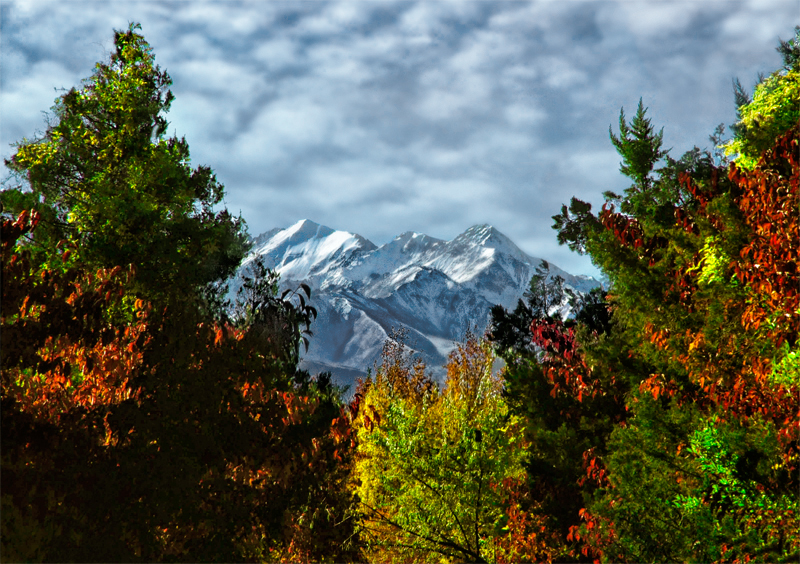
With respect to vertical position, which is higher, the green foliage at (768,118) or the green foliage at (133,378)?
the green foliage at (768,118)

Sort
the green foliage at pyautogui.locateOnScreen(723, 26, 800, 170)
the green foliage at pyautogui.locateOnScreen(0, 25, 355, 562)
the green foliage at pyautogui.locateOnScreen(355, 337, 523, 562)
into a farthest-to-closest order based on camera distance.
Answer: the green foliage at pyautogui.locateOnScreen(355, 337, 523, 562) < the green foliage at pyautogui.locateOnScreen(723, 26, 800, 170) < the green foliage at pyautogui.locateOnScreen(0, 25, 355, 562)

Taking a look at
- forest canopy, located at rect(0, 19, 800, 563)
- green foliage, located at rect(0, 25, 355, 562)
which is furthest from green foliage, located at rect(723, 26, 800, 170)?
green foliage, located at rect(0, 25, 355, 562)

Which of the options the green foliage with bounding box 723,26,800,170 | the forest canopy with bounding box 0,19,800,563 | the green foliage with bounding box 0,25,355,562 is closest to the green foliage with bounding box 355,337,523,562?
the forest canopy with bounding box 0,19,800,563

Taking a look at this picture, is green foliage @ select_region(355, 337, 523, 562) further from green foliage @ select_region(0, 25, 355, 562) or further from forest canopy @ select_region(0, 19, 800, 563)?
green foliage @ select_region(0, 25, 355, 562)

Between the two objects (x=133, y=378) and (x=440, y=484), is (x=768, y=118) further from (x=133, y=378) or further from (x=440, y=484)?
(x=133, y=378)

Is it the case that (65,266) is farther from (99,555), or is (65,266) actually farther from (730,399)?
(730,399)

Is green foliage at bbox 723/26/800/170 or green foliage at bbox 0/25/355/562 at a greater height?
green foliage at bbox 723/26/800/170

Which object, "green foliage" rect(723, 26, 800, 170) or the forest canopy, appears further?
"green foliage" rect(723, 26, 800, 170)

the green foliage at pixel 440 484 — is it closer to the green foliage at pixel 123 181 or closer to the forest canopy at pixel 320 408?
the forest canopy at pixel 320 408

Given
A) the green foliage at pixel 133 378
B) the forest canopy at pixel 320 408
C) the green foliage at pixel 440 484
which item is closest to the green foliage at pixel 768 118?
the forest canopy at pixel 320 408

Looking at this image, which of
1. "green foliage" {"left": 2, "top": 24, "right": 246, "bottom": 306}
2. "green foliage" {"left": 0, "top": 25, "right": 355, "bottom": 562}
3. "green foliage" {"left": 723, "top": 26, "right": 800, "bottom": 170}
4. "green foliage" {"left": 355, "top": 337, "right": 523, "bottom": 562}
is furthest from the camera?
"green foliage" {"left": 2, "top": 24, "right": 246, "bottom": 306}

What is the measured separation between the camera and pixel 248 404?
9.47 m

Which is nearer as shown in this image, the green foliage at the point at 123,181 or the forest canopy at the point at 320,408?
the forest canopy at the point at 320,408

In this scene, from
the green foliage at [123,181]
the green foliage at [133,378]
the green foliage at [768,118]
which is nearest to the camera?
the green foliage at [133,378]
